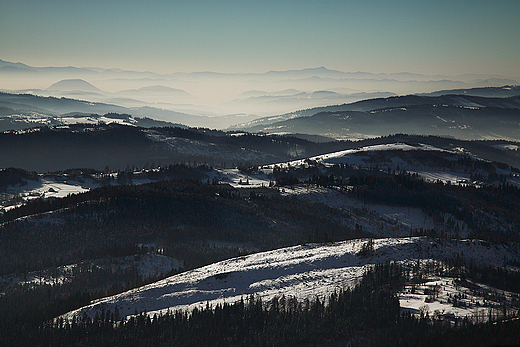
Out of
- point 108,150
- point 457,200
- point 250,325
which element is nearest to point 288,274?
point 250,325

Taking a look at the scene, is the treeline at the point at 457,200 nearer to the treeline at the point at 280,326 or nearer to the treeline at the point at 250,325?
the treeline at the point at 250,325

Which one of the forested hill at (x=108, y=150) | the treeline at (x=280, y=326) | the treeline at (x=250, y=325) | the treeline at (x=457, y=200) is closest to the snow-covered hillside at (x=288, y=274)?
the treeline at (x=280, y=326)

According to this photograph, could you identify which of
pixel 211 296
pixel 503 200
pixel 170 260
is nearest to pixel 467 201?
pixel 503 200

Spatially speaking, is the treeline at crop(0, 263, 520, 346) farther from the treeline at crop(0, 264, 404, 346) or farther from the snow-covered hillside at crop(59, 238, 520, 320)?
the snow-covered hillside at crop(59, 238, 520, 320)

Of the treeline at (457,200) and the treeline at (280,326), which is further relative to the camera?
the treeline at (457,200)

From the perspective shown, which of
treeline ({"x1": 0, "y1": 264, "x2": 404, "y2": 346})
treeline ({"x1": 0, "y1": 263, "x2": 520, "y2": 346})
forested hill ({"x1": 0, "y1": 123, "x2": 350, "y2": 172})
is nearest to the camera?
treeline ({"x1": 0, "y1": 263, "x2": 520, "y2": 346})

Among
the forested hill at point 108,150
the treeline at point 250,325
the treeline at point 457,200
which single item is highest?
the treeline at point 250,325

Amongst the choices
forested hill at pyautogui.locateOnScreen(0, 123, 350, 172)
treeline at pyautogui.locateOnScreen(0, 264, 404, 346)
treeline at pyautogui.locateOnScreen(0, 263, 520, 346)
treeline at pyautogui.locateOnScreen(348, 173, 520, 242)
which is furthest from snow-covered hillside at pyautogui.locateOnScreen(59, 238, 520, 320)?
forested hill at pyautogui.locateOnScreen(0, 123, 350, 172)

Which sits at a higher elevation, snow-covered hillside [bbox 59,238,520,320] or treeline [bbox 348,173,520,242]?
snow-covered hillside [bbox 59,238,520,320]
